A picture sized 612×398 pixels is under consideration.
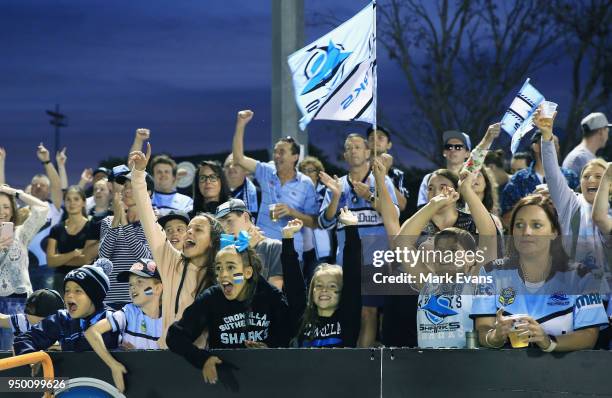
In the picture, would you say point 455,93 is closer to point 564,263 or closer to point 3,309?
point 3,309

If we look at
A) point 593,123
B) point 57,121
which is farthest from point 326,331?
point 57,121

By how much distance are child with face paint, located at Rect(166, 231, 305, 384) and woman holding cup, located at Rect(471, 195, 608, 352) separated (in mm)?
1164

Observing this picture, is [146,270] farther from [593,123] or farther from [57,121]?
[57,121]

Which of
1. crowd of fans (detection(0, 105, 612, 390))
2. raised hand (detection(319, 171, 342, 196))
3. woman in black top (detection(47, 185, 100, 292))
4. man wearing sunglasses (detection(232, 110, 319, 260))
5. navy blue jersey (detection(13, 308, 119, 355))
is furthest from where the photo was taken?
woman in black top (detection(47, 185, 100, 292))

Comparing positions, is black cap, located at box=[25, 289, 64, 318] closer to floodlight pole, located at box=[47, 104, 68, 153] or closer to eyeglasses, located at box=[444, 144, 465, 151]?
eyeglasses, located at box=[444, 144, 465, 151]

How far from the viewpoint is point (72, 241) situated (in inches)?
377

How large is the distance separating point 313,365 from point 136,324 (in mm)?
1415

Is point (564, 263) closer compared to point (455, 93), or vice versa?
point (564, 263)

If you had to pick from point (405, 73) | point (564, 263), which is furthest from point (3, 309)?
point (405, 73)

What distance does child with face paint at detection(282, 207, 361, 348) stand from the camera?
19.9 ft

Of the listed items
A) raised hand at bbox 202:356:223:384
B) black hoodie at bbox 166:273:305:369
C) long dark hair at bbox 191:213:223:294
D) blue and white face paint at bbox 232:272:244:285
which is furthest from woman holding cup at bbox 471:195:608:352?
long dark hair at bbox 191:213:223:294

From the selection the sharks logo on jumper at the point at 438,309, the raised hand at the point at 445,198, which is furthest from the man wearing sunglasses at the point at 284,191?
the sharks logo on jumper at the point at 438,309

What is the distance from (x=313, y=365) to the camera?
5.52 m

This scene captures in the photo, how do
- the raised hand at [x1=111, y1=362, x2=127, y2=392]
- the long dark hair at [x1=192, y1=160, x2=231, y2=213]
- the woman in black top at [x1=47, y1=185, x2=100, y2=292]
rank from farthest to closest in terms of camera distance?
1. the woman in black top at [x1=47, y1=185, x2=100, y2=292]
2. the long dark hair at [x1=192, y1=160, x2=231, y2=213]
3. the raised hand at [x1=111, y1=362, x2=127, y2=392]
